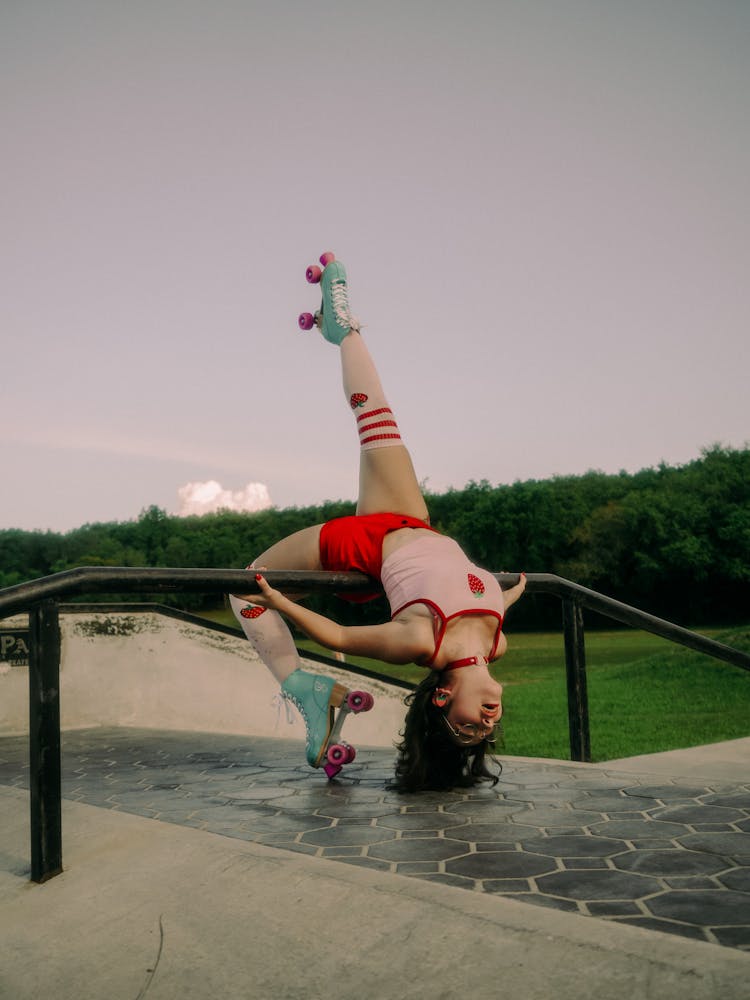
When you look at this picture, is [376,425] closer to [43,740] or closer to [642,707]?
[43,740]

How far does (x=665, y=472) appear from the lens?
36.0 m

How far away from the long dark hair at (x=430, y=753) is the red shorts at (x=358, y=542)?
472 mm

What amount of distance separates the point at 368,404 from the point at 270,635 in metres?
1.27

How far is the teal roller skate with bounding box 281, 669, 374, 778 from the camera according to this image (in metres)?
3.44

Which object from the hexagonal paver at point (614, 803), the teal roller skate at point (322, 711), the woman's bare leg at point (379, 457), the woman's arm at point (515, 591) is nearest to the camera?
the hexagonal paver at point (614, 803)

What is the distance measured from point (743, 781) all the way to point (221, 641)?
549 centimetres

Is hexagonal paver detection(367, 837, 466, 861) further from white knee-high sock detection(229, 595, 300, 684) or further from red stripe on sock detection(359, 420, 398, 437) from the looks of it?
red stripe on sock detection(359, 420, 398, 437)

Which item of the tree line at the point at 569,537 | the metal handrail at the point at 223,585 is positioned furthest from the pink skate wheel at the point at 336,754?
the tree line at the point at 569,537

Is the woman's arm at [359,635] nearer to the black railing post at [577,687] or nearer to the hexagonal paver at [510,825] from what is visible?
the hexagonal paver at [510,825]

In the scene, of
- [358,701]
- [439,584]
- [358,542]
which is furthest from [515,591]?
[358,701]

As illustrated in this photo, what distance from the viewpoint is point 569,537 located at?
33.3m

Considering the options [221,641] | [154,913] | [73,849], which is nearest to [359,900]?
[154,913]

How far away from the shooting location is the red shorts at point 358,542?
3.44 metres

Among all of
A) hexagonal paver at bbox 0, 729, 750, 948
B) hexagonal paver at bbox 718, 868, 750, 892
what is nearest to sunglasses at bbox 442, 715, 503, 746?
hexagonal paver at bbox 0, 729, 750, 948
